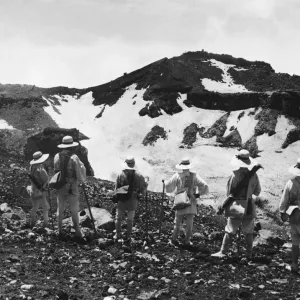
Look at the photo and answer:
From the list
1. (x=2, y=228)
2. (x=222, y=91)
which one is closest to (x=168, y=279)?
(x=2, y=228)

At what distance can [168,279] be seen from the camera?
8.10 meters

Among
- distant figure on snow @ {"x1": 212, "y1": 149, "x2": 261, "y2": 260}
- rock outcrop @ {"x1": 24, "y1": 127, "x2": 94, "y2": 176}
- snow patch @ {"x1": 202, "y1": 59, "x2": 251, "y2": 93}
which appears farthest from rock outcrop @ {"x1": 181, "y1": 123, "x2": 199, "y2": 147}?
distant figure on snow @ {"x1": 212, "y1": 149, "x2": 261, "y2": 260}

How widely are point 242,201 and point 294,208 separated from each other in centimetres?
129

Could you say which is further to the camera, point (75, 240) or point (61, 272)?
point (75, 240)

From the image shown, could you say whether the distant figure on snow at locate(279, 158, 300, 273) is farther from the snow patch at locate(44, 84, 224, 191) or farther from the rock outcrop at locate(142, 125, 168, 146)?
the rock outcrop at locate(142, 125, 168, 146)

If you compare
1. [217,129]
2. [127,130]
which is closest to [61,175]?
[217,129]

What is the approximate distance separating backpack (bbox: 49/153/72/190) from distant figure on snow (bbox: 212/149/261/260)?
166 inches

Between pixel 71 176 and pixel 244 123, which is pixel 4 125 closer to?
pixel 244 123

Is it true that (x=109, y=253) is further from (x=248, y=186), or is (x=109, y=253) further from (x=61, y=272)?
(x=248, y=186)

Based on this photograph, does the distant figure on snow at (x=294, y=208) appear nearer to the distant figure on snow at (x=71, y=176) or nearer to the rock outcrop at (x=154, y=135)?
the distant figure on snow at (x=71, y=176)

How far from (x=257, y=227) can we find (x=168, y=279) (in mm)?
8071

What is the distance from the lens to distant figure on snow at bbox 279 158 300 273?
8727 mm

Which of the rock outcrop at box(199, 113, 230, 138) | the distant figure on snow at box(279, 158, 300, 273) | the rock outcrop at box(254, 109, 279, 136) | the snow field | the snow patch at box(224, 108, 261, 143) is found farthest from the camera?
the rock outcrop at box(199, 113, 230, 138)

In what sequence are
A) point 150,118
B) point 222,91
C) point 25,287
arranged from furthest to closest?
1. point 222,91
2. point 150,118
3. point 25,287
